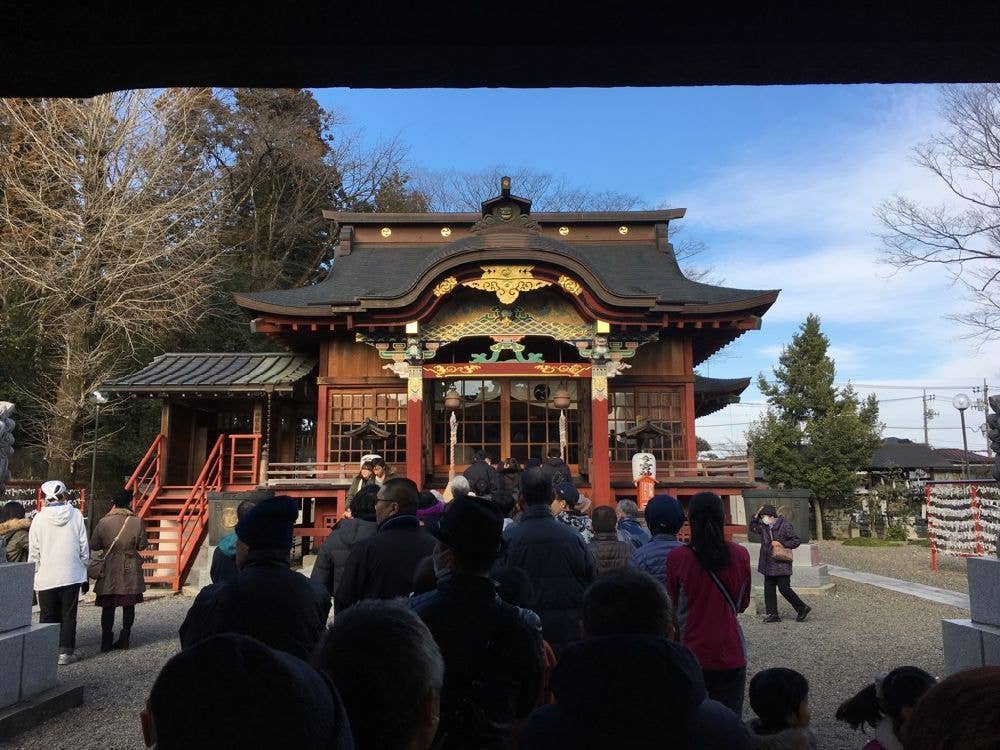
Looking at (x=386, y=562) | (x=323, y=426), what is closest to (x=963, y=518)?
(x=323, y=426)

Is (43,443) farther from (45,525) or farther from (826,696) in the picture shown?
(826,696)

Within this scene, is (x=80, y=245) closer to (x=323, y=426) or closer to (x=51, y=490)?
(x=323, y=426)

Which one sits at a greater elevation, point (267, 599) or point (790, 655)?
point (267, 599)

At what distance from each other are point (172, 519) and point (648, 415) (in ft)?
30.5

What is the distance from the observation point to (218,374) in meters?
15.4

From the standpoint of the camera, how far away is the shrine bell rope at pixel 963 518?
45.3 ft

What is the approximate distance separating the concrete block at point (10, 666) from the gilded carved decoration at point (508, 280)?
383 inches

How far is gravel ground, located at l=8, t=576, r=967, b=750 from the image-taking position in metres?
5.09

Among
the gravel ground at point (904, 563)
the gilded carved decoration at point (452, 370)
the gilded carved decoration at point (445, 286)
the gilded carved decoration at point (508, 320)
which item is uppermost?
the gilded carved decoration at point (445, 286)

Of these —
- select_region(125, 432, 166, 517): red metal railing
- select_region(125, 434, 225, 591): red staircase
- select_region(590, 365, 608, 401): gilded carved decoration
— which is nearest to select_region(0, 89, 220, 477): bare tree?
select_region(125, 432, 166, 517): red metal railing

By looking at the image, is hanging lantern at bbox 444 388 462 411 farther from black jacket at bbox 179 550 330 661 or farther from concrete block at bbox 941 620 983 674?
black jacket at bbox 179 550 330 661

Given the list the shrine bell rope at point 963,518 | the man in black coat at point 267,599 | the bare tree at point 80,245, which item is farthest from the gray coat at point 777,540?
the bare tree at point 80,245

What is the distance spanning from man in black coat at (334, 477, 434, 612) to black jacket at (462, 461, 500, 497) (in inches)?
200

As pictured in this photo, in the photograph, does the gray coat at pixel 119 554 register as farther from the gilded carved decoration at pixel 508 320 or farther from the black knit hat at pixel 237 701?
the black knit hat at pixel 237 701
